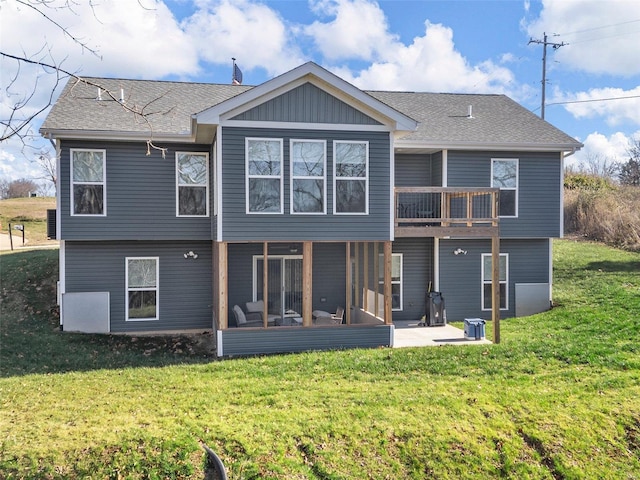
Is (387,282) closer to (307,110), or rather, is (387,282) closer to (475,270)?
(307,110)

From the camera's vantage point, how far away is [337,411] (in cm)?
816

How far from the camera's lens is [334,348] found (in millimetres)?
12195

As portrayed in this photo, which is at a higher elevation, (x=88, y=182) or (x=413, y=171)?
(x=413, y=171)

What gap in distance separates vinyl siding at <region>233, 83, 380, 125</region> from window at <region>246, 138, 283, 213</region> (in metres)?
0.55

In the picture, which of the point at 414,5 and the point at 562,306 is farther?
the point at 414,5

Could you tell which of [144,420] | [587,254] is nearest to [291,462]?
[144,420]

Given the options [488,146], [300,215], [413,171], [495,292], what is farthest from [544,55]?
[300,215]

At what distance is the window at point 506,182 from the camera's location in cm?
1534

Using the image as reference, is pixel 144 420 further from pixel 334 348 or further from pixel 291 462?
pixel 334 348

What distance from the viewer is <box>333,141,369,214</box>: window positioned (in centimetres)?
1221

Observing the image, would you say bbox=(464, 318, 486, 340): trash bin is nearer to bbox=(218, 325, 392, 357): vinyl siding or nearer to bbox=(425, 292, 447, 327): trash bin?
bbox=(218, 325, 392, 357): vinyl siding

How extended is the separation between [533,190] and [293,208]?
7.68 m

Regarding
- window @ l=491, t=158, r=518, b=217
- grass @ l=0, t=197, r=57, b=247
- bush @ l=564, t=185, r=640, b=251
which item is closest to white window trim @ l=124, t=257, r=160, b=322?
window @ l=491, t=158, r=518, b=217

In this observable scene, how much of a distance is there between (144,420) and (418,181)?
10.6 meters
